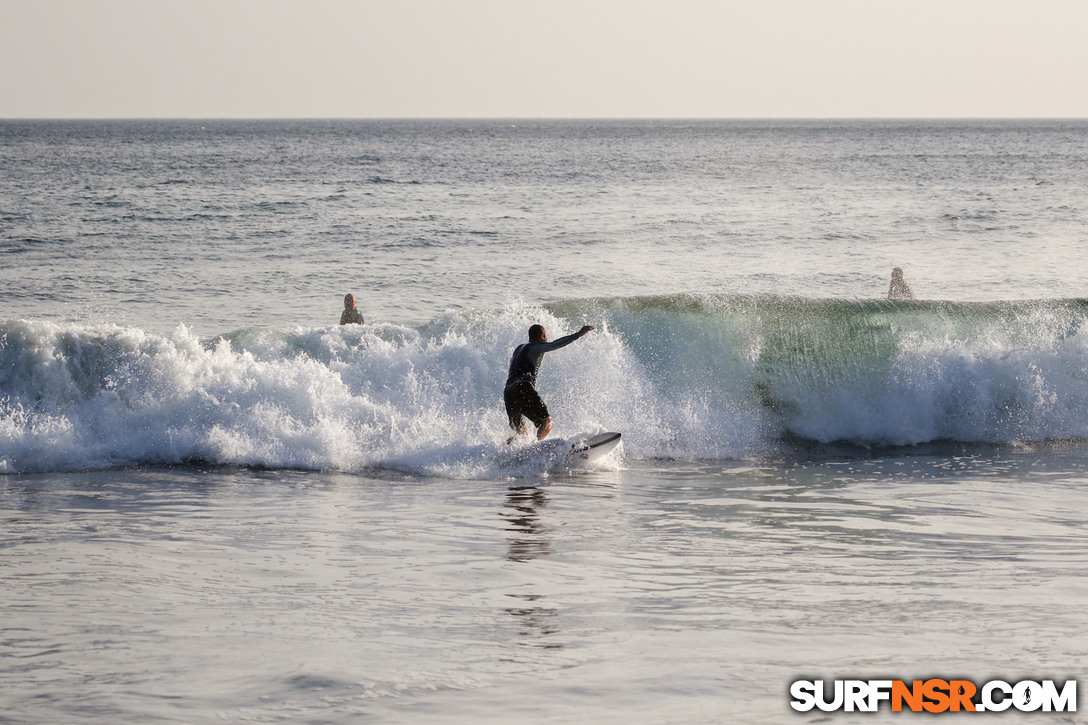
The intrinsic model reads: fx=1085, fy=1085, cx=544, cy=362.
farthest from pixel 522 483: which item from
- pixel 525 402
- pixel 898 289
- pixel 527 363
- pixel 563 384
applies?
pixel 898 289

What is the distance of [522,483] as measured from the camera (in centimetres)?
1045

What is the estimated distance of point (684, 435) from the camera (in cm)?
1268

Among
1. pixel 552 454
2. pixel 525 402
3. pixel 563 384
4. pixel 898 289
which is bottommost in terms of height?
pixel 552 454

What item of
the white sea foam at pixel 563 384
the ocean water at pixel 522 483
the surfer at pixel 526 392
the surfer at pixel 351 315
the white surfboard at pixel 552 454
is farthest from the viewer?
the surfer at pixel 351 315

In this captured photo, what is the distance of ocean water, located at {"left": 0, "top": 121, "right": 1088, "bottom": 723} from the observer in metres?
5.46

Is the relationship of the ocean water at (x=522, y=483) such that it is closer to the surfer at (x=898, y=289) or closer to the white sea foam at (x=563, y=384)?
the white sea foam at (x=563, y=384)

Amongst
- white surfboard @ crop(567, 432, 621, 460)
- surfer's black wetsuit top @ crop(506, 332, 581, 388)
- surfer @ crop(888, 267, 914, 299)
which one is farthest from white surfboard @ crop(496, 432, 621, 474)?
surfer @ crop(888, 267, 914, 299)

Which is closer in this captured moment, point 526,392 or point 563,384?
point 526,392

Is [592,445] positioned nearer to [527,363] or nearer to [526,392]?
[526,392]

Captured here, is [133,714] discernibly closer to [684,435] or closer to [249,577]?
[249,577]

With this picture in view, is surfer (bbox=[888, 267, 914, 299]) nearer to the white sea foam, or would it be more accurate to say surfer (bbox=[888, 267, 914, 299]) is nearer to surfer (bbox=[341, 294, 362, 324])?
the white sea foam

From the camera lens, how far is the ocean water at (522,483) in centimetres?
546

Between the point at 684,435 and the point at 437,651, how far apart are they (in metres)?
7.38

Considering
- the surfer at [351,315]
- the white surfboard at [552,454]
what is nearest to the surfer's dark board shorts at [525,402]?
the white surfboard at [552,454]
